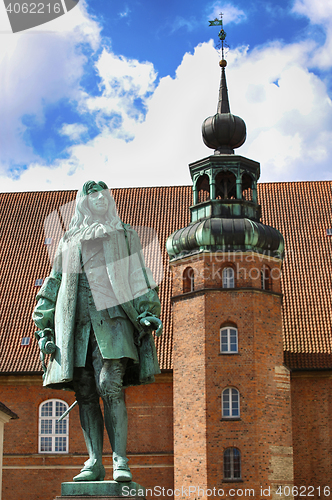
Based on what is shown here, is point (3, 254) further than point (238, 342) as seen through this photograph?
Yes

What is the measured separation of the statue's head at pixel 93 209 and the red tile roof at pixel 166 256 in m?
22.8

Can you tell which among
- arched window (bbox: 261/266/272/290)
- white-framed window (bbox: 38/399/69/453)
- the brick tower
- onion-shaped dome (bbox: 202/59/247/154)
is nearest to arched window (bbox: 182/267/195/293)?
the brick tower

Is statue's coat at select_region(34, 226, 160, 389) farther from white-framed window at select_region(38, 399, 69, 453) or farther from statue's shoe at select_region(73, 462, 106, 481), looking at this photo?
white-framed window at select_region(38, 399, 69, 453)

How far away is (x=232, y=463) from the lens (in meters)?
25.4

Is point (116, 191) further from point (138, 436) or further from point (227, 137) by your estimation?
point (138, 436)

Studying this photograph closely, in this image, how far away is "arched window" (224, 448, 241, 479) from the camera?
25.3 m

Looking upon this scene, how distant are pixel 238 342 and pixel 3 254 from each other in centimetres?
1334

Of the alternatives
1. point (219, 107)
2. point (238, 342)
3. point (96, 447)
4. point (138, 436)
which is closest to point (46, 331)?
point (96, 447)

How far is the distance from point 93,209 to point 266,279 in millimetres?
21541

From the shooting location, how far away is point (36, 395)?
101 ft

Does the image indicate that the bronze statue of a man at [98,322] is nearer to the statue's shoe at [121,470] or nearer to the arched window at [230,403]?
the statue's shoe at [121,470]

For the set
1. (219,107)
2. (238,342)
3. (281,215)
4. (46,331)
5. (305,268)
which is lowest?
(46,331)

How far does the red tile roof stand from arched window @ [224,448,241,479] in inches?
194

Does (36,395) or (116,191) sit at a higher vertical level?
(116,191)
